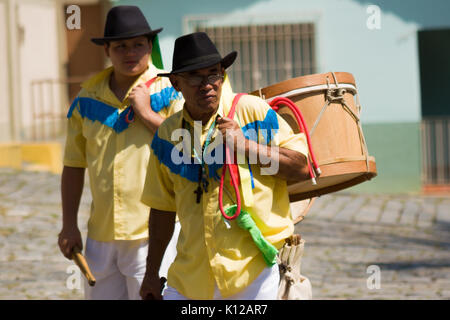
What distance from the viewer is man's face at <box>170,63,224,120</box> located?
3.81m

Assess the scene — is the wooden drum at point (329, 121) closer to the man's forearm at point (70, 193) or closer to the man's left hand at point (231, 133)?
the man's left hand at point (231, 133)

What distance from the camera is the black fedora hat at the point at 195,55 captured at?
382cm

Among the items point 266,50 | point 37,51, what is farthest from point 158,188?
point 37,51

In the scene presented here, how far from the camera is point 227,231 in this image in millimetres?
3830

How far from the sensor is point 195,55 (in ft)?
12.6

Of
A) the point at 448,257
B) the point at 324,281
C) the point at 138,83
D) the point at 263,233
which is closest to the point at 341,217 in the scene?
the point at 448,257

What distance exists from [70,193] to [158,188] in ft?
3.38

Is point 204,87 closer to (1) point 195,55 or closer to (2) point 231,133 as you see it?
(1) point 195,55

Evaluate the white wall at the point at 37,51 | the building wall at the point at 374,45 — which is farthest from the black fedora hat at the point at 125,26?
the white wall at the point at 37,51

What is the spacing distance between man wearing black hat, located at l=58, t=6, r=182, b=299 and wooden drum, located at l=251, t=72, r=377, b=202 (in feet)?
2.22

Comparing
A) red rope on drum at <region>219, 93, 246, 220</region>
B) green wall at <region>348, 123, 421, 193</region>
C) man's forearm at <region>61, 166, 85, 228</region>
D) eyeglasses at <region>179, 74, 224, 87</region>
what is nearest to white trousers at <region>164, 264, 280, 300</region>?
red rope on drum at <region>219, 93, 246, 220</region>

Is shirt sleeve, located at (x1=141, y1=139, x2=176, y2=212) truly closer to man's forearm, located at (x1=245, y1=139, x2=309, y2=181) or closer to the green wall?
man's forearm, located at (x1=245, y1=139, x2=309, y2=181)
